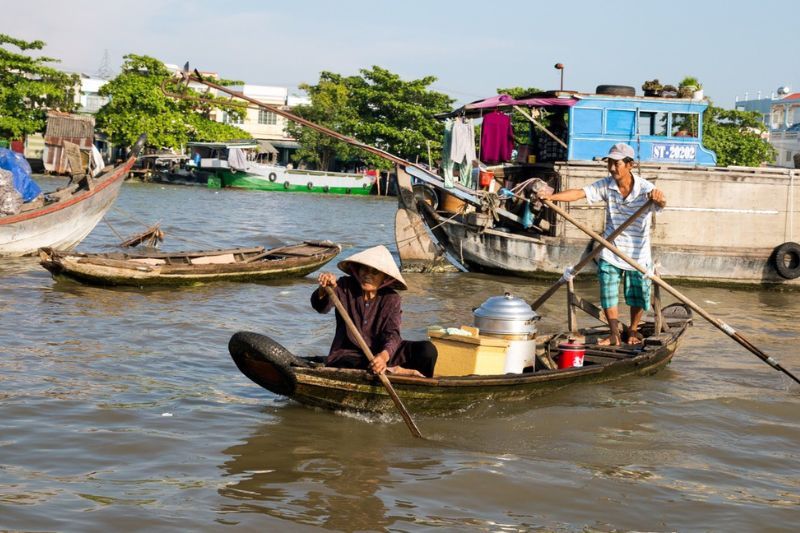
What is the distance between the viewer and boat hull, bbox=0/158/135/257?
1512 cm

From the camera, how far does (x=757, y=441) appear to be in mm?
6789

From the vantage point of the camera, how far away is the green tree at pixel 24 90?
48.6 metres

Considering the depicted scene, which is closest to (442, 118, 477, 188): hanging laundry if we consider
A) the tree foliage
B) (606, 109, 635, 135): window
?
(606, 109, 635, 135): window

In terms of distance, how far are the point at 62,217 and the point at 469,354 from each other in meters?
11.2

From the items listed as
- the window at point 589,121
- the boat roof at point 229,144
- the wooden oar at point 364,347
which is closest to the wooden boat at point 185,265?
the window at point 589,121

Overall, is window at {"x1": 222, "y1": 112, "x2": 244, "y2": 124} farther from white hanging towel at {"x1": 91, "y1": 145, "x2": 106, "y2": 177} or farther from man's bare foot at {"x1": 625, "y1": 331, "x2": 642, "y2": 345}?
man's bare foot at {"x1": 625, "y1": 331, "x2": 642, "y2": 345}

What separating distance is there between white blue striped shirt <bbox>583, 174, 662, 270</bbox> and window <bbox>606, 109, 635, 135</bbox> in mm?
8958

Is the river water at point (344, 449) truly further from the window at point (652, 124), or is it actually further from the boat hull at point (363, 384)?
the window at point (652, 124)

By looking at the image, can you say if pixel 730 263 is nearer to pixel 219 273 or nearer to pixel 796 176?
pixel 796 176

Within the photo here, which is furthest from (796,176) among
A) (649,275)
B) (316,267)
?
(649,275)

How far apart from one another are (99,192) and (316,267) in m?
4.59

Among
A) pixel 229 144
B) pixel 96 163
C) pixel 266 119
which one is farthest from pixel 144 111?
pixel 96 163

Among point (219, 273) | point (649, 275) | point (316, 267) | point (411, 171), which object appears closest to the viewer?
point (649, 275)

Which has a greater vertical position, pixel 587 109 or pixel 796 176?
pixel 587 109
